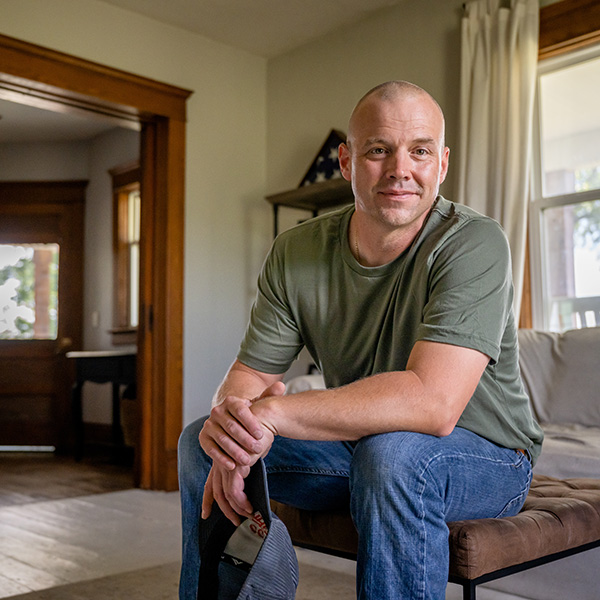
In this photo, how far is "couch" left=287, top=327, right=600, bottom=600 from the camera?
2.04m

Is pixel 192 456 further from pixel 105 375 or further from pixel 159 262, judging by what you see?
pixel 105 375

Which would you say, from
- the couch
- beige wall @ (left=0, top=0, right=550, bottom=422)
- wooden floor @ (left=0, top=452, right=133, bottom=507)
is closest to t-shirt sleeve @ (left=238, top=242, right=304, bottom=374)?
the couch

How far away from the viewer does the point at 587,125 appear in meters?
3.15

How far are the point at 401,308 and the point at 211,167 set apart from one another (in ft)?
10.3

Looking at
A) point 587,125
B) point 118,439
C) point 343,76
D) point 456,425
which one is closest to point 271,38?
point 343,76

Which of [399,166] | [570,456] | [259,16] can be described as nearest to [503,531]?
[399,166]

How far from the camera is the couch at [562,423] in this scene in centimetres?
204

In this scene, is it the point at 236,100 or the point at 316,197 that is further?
the point at 236,100

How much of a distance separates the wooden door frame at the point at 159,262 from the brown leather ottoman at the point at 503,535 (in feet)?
8.45

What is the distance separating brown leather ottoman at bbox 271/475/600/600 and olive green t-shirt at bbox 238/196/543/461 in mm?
132

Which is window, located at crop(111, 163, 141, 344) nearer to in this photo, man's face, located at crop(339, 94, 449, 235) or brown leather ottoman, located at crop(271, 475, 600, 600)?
brown leather ottoman, located at crop(271, 475, 600, 600)

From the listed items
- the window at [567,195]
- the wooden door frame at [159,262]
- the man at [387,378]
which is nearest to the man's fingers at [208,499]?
the man at [387,378]

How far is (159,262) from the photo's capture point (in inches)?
161

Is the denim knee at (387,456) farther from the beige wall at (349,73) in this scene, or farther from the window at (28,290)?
the window at (28,290)
